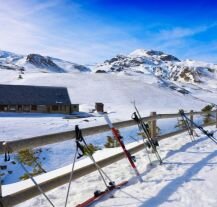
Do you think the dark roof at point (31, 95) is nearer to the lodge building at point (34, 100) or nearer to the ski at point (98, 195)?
the lodge building at point (34, 100)

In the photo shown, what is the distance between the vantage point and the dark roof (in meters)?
58.3

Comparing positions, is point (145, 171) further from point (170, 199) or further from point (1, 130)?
point (1, 130)

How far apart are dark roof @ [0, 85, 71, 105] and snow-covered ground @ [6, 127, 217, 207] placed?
5179 cm

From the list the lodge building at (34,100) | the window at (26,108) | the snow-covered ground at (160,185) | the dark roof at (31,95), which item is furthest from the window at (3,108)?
the snow-covered ground at (160,185)

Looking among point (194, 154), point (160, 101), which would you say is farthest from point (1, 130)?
point (160, 101)

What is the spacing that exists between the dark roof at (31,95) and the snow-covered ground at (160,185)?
51.8 m

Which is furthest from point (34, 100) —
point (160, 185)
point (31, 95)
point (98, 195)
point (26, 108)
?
point (98, 195)

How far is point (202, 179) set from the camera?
6441mm

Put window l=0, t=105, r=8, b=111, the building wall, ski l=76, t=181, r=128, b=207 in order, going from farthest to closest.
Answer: the building wall, window l=0, t=105, r=8, b=111, ski l=76, t=181, r=128, b=207

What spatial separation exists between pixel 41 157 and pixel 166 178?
60.7 ft

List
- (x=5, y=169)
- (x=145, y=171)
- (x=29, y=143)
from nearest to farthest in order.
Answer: (x=29, y=143)
(x=145, y=171)
(x=5, y=169)

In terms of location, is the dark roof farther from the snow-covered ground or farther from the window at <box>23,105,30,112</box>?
the snow-covered ground

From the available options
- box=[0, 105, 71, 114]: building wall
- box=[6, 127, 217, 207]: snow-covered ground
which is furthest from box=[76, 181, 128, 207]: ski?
box=[0, 105, 71, 114]: building wall

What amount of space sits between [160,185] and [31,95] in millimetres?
57204
